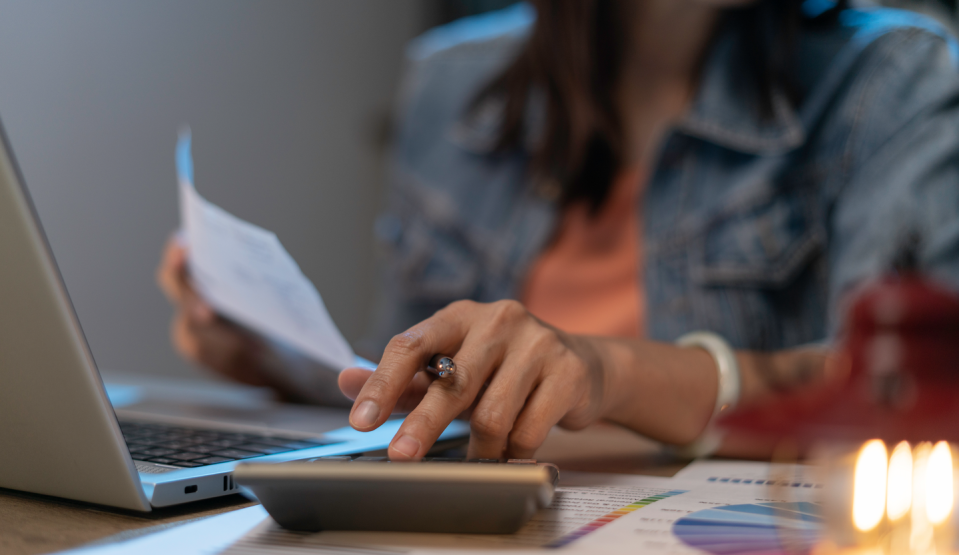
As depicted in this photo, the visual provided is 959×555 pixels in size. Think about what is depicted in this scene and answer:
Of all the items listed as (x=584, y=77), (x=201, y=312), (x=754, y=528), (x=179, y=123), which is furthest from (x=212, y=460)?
(x=179, y=123)

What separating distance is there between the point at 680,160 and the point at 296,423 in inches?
24.7

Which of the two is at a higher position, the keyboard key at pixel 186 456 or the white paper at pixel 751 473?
the keyboard key at pixel 186 456

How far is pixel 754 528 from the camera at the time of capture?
1.09 ft

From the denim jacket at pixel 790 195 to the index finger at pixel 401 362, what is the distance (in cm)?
51

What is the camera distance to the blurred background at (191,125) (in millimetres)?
1345

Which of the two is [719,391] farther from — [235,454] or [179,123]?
[179,123]

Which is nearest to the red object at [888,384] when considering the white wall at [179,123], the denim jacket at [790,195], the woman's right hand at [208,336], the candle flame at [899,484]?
the candle flame at [899,484]

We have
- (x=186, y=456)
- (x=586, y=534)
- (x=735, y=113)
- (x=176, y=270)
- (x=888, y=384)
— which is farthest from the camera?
(x=735, y=113)

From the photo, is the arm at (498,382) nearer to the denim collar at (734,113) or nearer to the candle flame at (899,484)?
the candle flame at (899,484)

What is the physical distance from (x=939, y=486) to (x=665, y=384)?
10.3 inches

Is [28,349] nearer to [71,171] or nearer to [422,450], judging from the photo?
[422,450]

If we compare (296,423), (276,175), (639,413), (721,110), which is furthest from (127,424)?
(276,175)

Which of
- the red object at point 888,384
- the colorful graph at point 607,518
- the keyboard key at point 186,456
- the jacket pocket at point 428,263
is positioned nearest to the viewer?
the red object at point 888,384

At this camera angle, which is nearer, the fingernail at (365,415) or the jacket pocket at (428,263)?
the fingernail at (365,415)
